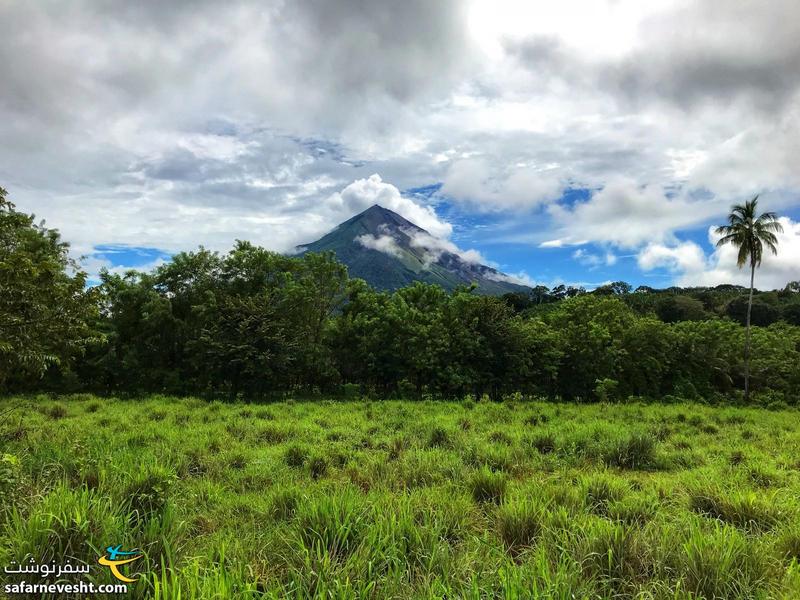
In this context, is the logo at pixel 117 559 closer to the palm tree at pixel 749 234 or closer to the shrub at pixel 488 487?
the shrub at pixel 488 487

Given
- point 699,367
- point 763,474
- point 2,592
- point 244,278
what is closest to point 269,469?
point 2,592

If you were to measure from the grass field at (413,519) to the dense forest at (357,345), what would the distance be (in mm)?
17435

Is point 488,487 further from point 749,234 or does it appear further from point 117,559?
point 749,234

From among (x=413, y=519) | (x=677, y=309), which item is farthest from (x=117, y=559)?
(x=677, y=309)

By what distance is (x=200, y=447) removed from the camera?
31.4 feet

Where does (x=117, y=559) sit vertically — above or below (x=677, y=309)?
below

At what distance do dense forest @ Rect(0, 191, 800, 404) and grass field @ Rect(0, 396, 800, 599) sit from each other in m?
17.4

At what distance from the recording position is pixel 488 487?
615 cm

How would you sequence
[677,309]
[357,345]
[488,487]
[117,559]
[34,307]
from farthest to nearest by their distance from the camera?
[677,309] → [357,345] → [34,307] → [488,487] → [117,559]

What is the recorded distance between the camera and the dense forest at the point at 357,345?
87.9 feet

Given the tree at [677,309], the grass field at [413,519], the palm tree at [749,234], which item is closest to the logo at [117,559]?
the grass field at [413,519]

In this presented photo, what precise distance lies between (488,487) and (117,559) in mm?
4481

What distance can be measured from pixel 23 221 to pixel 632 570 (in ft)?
40.6


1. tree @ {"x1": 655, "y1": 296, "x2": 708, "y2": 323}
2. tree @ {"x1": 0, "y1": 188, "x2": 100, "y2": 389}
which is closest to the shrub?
tree @ {"x1": 0, "y1": 188, "x2": 100, "y2": 389}
